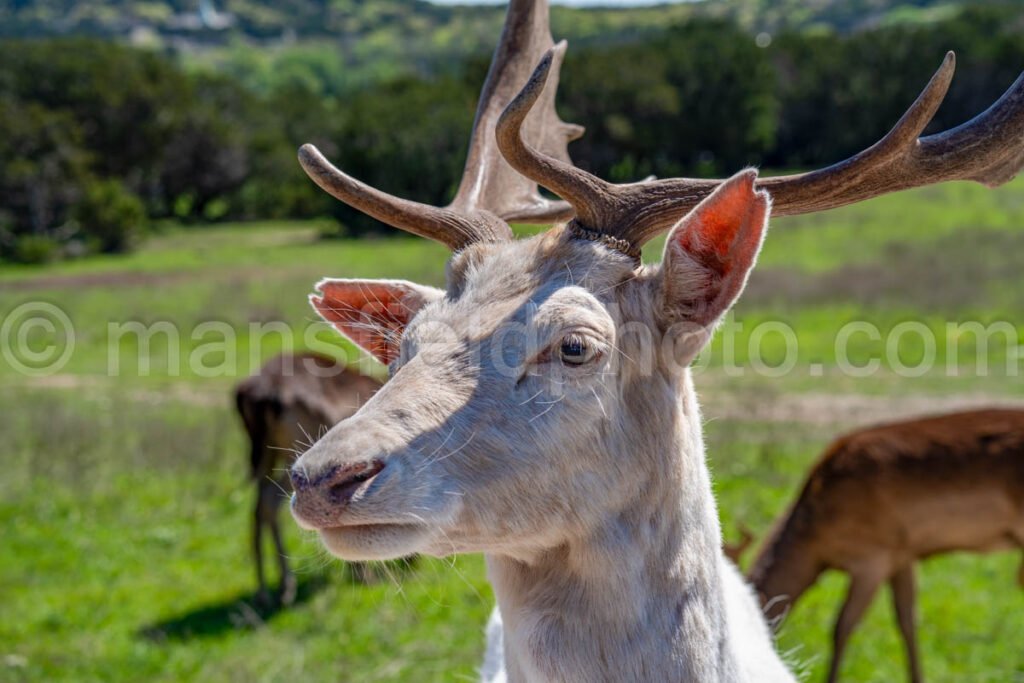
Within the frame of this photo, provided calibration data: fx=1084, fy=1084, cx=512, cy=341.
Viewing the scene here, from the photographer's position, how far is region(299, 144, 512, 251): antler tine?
2.82 metres

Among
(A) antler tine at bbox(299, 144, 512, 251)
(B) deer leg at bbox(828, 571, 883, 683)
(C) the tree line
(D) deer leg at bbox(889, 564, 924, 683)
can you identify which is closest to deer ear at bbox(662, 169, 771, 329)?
(A) antler tine at bbox(299, 144, 512, 251)

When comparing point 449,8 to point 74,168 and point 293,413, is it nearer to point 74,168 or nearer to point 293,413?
point 74,168

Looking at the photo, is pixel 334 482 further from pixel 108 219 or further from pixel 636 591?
pixel 108 219

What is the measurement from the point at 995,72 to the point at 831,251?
19.5m

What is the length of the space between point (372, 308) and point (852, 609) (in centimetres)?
463

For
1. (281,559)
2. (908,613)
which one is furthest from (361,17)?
(908,613)

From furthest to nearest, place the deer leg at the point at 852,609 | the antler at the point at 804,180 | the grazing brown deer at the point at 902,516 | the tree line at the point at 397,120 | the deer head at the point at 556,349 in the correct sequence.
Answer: the tree line at the point at 397,120, the grazing brown deer at the point at 902,516, the deer leg at the point at 852,609, the antler at the point at 804,180, the deer head at the point at 556,349

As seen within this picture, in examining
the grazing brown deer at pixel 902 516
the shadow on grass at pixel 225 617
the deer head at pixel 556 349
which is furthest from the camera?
the shadow on grass at pixel 225 617

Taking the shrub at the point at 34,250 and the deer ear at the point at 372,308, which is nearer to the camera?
the deer ear at the point at 372,308

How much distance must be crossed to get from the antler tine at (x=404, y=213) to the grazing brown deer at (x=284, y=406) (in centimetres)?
577

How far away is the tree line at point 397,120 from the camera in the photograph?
34719 millimetres

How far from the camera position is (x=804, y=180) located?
2.59m

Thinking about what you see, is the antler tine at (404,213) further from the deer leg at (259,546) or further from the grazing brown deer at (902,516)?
the deer leg at (259,546)

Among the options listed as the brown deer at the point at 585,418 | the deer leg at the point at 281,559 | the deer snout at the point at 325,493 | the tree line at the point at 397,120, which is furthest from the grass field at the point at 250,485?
the tree line at the point at 397,120
